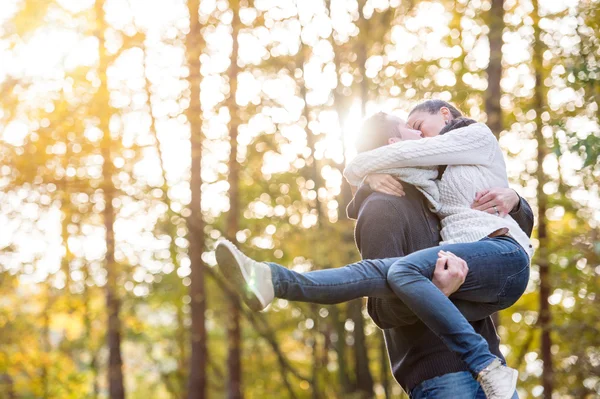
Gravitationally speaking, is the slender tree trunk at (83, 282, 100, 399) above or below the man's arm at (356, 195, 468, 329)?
below

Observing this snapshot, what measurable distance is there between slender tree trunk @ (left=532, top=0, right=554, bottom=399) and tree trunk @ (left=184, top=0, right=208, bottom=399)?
4135mm

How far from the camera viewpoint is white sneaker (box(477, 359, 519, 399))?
2363mm

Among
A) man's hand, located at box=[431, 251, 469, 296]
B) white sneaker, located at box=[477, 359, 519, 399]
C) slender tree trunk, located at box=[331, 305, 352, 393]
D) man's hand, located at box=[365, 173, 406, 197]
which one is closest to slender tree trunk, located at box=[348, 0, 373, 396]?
slender tree trunk, located at box=[331, 305, 352, 393]

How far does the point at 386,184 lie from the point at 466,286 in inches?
18.1

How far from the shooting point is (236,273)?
246 centimetres

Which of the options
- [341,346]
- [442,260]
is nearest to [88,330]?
[341,346]

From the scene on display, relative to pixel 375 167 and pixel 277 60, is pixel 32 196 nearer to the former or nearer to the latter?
pixel 277 60

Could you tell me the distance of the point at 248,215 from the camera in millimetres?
13250

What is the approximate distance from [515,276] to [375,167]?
2.09ft

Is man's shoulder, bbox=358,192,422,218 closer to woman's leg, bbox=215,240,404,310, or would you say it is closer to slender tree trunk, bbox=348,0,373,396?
woman's leg, bbox=215,240,404,310

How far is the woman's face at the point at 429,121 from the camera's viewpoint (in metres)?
2.99

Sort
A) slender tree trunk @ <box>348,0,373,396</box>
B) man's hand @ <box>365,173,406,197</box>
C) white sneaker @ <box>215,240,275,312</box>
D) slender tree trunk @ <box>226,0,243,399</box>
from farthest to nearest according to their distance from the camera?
slender tree trunk @ <box>226,0,243,399</box> → slender tree trunk @ <box>348,0,373,396</box> → man's hand @ <box>365,173,406,197</box> → white sneaker @ <box>215,240,275,312</box>

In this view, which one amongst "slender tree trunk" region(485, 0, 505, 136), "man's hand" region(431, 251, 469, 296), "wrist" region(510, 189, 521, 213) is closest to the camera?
"man's hand" region(431, 251, 469, 296)

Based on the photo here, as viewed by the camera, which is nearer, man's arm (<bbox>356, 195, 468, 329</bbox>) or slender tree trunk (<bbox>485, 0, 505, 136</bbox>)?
man's arm (<bbox>356, 195, 468, 329</bbox>)
